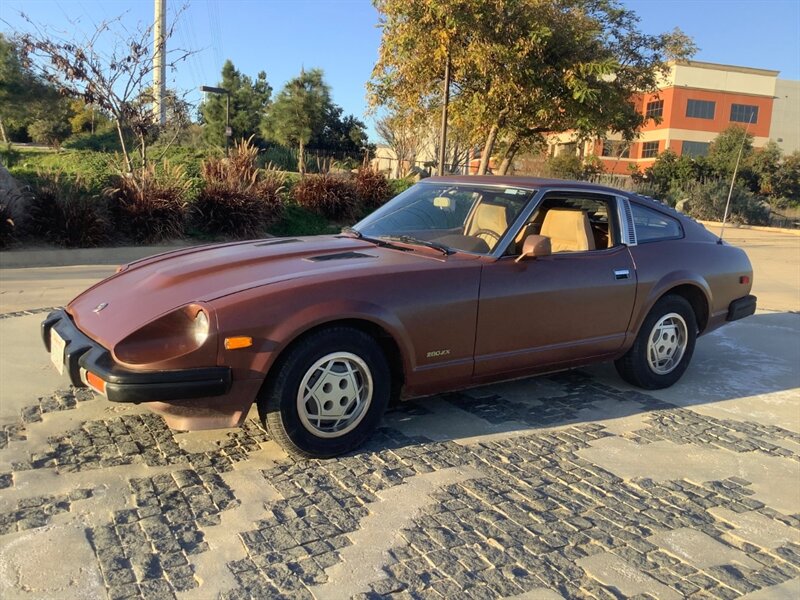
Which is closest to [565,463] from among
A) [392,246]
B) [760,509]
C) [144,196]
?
[760,509]

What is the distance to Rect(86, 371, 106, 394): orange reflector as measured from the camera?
3.10 meters

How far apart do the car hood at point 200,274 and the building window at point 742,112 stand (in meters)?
65.9

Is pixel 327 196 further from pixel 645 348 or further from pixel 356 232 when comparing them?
pixel 645 348

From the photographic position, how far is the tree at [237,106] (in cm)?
3766

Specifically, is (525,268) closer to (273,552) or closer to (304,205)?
(273,552)

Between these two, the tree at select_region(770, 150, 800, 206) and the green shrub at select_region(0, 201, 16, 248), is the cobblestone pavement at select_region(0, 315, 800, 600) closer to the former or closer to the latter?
the green shrub at select_region(0, 201, 16, 248)

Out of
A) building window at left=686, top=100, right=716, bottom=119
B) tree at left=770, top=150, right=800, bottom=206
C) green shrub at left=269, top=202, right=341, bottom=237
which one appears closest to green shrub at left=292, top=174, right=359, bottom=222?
green shrub at left=269, top=202, right=341, bottom=237

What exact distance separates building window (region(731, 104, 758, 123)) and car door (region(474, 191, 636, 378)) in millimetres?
64520

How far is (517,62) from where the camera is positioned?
479 inches

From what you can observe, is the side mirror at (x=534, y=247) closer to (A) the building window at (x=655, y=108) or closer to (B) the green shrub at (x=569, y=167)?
(B) the green shrub at (x=569, y=167)

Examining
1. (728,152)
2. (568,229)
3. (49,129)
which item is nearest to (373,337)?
(568,229)

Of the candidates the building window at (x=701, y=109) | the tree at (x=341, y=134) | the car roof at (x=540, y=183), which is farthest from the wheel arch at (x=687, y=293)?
the building window at (x=701, y=109)

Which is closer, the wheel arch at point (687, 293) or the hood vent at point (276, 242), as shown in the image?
the hood vent at point (276, 242)

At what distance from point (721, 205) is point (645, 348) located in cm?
2899
